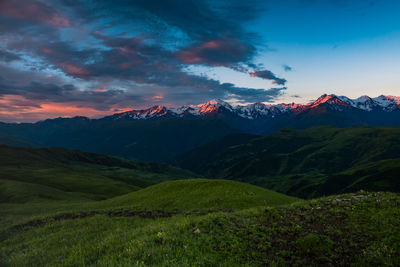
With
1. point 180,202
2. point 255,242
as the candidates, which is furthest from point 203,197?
point 255,242

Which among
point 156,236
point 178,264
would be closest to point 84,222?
point 156,236

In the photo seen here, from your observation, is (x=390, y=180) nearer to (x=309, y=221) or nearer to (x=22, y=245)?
(x=309, y=221)

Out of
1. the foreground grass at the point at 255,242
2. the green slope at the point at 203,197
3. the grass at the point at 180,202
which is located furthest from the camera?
the green slope at the point at 203,197

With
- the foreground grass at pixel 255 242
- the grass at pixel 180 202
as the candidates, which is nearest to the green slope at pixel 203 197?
the grass at pixel 180 202

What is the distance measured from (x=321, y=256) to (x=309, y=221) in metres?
4.23

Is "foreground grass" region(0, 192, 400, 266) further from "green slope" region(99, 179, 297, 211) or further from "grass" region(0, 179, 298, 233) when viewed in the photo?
"green slope" region(99, 179, 297, 211)

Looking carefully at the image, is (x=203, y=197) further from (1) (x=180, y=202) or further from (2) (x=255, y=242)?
(2) (x=255, y=242)

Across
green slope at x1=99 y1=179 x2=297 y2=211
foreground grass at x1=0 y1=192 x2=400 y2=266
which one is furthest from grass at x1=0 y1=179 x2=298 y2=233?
foreground grass at x1=0 y1=192 x2=400 y2=266

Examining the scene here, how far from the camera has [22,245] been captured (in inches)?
629

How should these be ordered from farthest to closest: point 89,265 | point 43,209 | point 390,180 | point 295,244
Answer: point 390,180 < point 43,209 < point 295,244 < point 89,265

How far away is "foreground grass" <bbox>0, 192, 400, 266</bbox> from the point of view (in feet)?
31.7

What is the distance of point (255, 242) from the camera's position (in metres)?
11.7

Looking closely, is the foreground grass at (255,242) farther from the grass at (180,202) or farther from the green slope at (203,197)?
the green slope at (203,197)

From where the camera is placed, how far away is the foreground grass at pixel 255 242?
967cm
